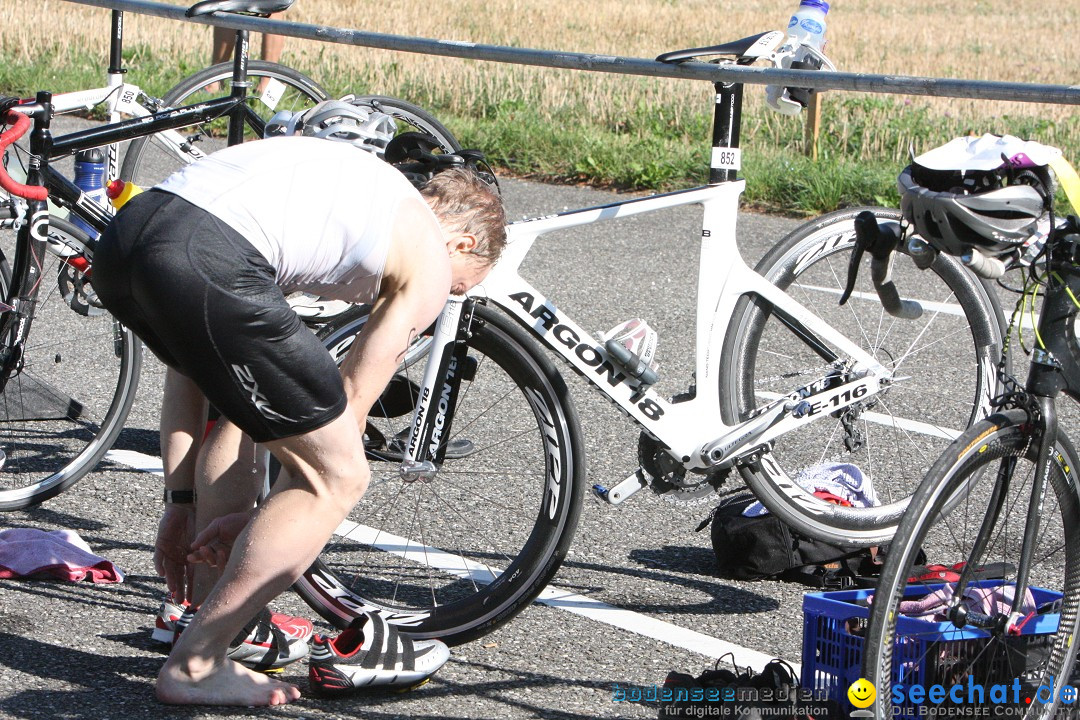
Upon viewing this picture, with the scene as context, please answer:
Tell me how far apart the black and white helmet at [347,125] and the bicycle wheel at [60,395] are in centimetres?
85

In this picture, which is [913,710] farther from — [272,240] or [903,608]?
[272,240]

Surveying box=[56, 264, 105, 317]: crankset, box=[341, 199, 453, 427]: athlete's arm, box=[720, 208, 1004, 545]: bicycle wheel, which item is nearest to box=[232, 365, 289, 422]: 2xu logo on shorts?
box=[341, 199, 453, 427]: athlete's arm

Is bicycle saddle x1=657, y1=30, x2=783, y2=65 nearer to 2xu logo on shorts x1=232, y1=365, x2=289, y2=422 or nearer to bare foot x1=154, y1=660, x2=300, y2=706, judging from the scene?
2xu logo on shorts x1=232, y1=365, x2=289, y2=422

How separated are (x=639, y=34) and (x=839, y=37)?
12.5ft

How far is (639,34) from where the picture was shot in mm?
22016

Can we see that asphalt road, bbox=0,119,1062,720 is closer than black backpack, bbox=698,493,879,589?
Yes

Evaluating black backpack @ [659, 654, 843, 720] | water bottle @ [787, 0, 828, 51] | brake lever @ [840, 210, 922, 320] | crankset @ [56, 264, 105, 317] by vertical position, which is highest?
water bottle @ [787, 0, 828, 51]

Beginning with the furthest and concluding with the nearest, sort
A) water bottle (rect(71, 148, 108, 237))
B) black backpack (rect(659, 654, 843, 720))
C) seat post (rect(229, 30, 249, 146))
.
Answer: seat post (rect(229, 30, 249, 146)) < water bottle (rect(71, 148, 108, 237)) < black backpack (rect(659, 654, 843, 720))

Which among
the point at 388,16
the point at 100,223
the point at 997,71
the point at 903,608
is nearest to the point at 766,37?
the point at 903,608

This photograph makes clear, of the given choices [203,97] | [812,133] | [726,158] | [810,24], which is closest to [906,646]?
[726,158]

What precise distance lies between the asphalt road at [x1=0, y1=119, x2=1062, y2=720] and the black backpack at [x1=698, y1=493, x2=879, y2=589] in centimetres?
6

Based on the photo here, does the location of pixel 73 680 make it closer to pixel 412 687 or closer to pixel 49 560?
pixel 49 560

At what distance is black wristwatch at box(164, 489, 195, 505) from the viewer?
361cm

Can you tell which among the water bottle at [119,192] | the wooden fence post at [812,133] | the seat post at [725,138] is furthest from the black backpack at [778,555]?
the wooden fence post at [812,133]
